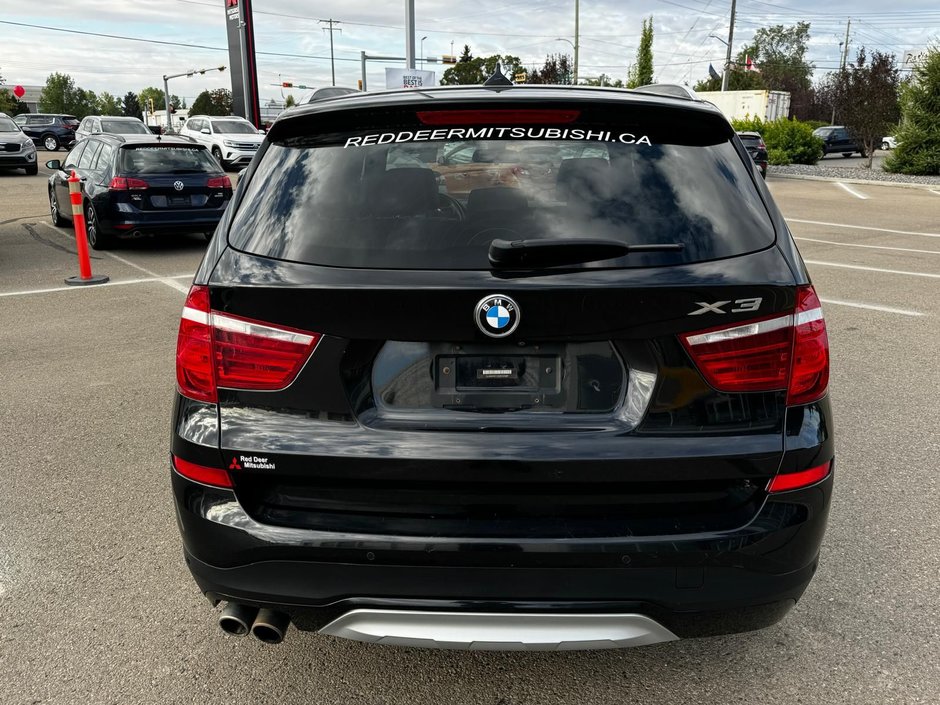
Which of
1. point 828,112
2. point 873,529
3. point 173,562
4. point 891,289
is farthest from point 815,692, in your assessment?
point 828,112

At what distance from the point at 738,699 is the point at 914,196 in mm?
24205

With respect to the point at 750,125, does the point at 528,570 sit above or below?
below

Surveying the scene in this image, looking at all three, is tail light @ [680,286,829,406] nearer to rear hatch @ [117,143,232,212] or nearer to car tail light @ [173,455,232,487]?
car tail light @ [173,455,232,487]

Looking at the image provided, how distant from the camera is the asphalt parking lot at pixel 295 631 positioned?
2656 mm

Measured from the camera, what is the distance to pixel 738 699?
8.51 feet

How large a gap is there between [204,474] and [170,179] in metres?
10.5

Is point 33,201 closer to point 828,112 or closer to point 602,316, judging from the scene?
point 602,316

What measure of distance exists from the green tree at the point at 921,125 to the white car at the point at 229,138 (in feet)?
76.4

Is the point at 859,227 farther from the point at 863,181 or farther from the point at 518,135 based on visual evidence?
the point at 518,135

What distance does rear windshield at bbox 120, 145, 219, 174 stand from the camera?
38.5 feet

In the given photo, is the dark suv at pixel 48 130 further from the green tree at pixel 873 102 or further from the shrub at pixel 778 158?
the green tree at pixel 873 102

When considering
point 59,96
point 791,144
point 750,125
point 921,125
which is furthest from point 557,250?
point 59,96

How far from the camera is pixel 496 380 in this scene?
2182mm

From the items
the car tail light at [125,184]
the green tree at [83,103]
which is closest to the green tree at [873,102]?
the car tail light at [125,184]
